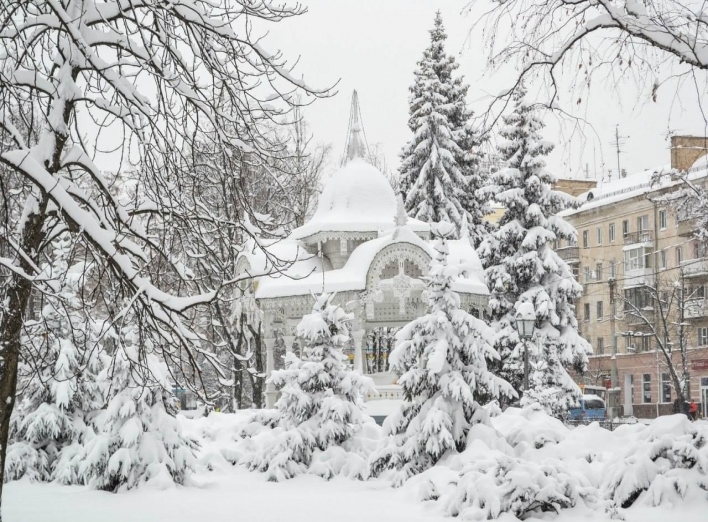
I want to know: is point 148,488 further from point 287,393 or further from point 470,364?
point 470,364

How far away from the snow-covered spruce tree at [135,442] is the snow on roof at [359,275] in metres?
6.89

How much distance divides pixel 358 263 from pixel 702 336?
105 feet

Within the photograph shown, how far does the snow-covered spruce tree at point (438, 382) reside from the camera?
15047 millimetres

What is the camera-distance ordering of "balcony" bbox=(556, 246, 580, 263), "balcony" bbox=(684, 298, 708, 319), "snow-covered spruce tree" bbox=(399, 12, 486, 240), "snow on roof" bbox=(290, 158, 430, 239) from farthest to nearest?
"balcony" bbox=(556, 246, 580, 263) < "balcony" bbox=(684, 298, 708, 319) < "snow-covered spruce tree" bbox=(399, 12, 486, 240) < "snow on roof" bbox=(290, 158, 430, 239)

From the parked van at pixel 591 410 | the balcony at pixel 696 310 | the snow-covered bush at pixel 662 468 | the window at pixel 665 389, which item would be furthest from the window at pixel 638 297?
the snow-covered bush at pixel 662 468

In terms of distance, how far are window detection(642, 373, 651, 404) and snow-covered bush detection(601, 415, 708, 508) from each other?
44.3 metres

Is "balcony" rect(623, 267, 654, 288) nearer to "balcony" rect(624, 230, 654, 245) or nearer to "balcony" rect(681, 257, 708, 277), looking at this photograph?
"balcony" rect(624, 230, 654, 245)

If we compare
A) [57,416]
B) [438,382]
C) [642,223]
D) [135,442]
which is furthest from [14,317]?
[642,223]

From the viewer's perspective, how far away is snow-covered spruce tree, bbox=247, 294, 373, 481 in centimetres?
1741

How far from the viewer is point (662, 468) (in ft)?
38.5

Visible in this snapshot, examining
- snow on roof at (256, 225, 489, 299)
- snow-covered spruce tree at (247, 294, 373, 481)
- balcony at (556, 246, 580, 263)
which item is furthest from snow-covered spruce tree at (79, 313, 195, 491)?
balcony at (556, 246, 580, 263)

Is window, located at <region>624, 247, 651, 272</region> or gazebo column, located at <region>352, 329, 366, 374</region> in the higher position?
window, located at <region>624, 247, 651, 272</region>

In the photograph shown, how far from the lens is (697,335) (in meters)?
50.2

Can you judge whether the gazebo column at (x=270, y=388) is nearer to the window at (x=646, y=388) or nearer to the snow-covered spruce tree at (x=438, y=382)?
the snow-covered spruce tree at (x=438, y=382)
